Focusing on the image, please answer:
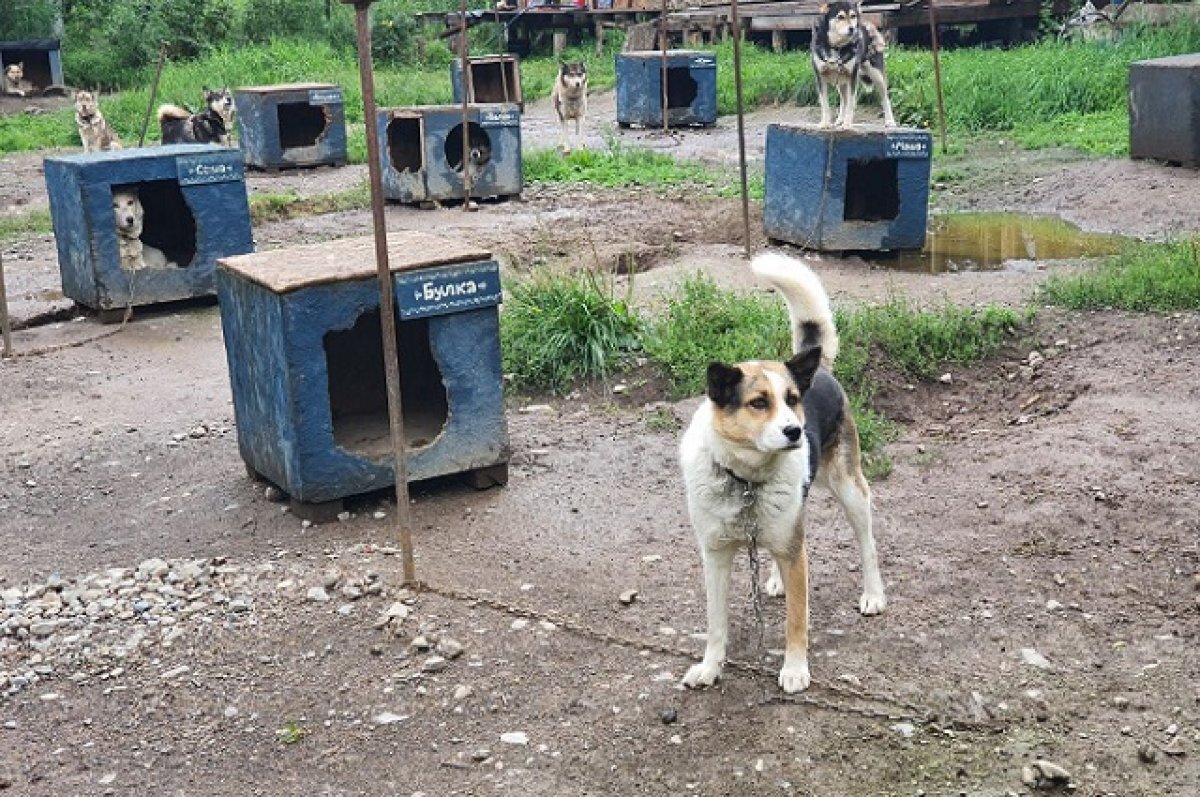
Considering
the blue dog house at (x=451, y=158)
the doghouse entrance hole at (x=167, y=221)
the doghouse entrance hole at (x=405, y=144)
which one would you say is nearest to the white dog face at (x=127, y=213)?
the doghouse entrance hole at (x=167, y=221)

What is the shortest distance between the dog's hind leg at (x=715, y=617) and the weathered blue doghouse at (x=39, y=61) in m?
22.4

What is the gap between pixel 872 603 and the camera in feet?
15.5

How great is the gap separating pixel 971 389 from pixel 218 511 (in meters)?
3.55

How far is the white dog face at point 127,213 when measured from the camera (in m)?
9.45

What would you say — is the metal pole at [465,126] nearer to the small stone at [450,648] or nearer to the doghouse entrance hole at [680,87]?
the doghouse entrance hole at [680,87]

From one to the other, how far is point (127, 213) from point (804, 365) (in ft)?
21.5

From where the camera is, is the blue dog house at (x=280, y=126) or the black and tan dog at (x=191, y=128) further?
the blue dog house at (x=280, y=126)

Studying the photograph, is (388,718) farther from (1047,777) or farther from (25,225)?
(25,225)

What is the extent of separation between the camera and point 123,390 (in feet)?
26.8

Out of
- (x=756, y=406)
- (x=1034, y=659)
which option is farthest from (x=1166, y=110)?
(x=756, y=406)

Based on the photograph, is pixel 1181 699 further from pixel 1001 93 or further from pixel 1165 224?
pixel 1001 93

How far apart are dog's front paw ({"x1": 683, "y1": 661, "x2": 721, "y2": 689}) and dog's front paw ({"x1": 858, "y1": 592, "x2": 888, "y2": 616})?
2.17ft

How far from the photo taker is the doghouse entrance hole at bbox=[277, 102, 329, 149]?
17.0 m

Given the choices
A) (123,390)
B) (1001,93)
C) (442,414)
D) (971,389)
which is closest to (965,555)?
(971,389)
